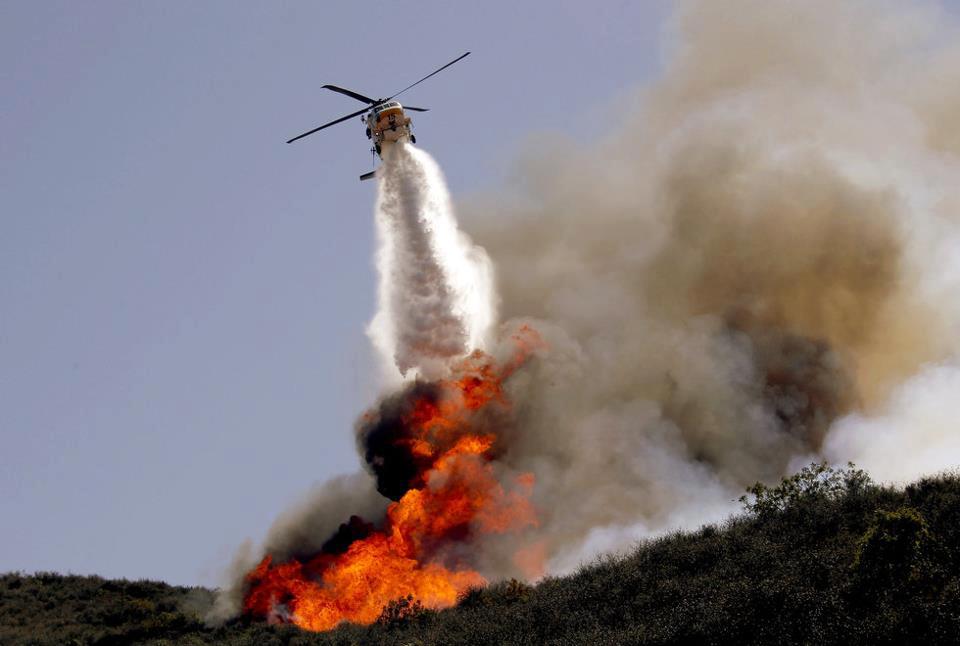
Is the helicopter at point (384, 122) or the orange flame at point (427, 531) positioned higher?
the helicopter at point (384, 122)

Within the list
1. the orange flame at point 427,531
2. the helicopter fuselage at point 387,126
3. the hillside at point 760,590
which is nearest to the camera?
the hillside at point 760,590

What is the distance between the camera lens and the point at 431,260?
231 ft

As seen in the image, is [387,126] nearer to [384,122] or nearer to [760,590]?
[384,122]

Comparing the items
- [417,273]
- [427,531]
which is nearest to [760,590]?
[427,531]

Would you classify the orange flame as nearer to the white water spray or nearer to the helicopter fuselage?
the white water spray

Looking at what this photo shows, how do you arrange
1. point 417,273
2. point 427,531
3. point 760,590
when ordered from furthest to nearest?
1. point 417,273
2. point 427,531
3. point 760,590

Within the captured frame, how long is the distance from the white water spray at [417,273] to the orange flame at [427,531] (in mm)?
2182

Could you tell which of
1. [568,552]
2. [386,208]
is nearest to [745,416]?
[568,552]

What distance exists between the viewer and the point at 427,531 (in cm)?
6294

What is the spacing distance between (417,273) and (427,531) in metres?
16.8

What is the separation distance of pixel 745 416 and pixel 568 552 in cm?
2158

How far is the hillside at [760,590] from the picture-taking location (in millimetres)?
32688

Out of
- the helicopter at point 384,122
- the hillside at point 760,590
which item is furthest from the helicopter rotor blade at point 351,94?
the hillside at point 760,590

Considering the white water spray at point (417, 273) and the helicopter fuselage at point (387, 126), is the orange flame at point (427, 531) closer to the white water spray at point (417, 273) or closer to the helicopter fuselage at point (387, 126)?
the white water spray at point (417, 273)
